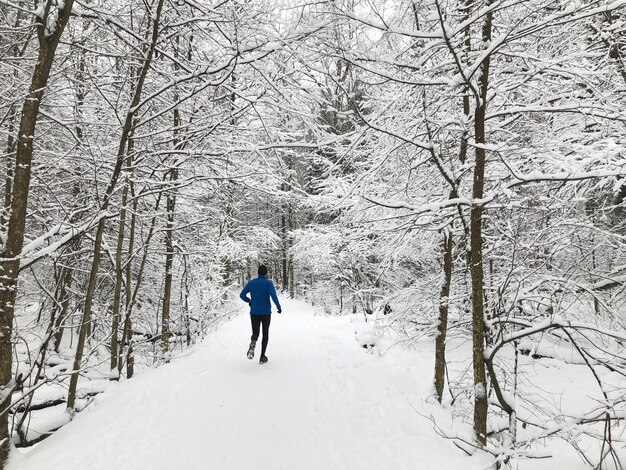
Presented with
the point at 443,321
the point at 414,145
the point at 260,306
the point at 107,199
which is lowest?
the point at 260,306

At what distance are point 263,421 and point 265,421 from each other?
3cm

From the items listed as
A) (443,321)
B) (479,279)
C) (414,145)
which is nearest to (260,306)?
(443,321)

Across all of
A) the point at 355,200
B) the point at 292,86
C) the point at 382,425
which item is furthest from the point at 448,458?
the point at 292,86

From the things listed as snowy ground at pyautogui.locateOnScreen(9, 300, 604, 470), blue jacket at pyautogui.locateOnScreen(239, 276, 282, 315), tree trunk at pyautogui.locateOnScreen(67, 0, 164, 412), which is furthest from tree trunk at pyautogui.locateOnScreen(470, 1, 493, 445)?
blue jacket at pyautogui.locateOnScreen(239, 276, 282, 315)

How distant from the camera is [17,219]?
11.0 feet

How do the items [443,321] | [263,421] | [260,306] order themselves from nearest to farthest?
[263,421]
[443,321]
[260,306]

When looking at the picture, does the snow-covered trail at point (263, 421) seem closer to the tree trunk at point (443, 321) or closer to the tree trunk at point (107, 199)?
the tree trunk at point (443, 321)

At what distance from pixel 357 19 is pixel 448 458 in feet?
14.9

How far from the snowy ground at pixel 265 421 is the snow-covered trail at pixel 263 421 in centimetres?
1

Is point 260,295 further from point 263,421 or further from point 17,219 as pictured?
point 17,219

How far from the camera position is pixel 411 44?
386 centimetres

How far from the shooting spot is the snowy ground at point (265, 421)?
3814 mm

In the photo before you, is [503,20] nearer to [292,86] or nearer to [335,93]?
[335,93]

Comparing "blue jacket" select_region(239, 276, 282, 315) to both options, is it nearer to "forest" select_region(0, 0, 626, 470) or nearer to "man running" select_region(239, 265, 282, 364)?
"man running" select_region(239, 265, 282, 364)
